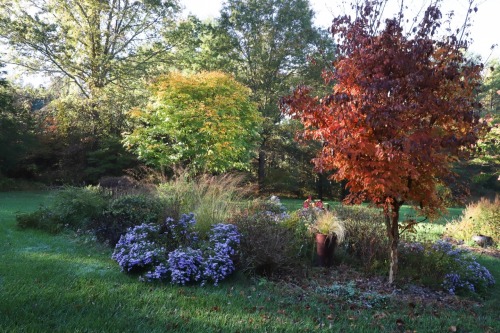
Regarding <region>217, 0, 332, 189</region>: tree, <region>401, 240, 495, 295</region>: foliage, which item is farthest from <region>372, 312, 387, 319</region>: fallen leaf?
<region>217, 0, 332, 189</region>: tree

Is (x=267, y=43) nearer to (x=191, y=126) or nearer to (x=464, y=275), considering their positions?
(x=191, y=126)

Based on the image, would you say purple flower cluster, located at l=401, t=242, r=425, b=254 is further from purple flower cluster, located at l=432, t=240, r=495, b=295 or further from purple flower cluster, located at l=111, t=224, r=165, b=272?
purple flower cluster, located at l=111, t=224, r=165, b=272

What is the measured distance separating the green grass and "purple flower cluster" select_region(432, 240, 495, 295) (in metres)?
0.56

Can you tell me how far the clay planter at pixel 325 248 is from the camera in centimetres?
630

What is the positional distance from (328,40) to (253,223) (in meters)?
19.6

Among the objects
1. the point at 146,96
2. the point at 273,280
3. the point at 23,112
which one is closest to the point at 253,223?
the point at 273,280

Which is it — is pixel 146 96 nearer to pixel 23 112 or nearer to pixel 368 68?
pixel 23 112

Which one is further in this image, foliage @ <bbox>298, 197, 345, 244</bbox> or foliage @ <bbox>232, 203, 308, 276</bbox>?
foliage @ <bbox>298, 197, 345, 244</bbox>

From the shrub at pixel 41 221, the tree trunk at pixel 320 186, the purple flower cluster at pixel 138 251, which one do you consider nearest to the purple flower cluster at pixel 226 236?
the purple flower cluster at pixel 138 251

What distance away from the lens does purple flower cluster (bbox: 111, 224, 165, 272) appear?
15.9ft

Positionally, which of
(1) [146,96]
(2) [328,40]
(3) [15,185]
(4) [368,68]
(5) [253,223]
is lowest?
(3) [15,185]

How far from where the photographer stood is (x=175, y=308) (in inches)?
146

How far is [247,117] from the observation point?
16.2 meters

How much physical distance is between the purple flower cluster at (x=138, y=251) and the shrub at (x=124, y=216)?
1.29 metres
